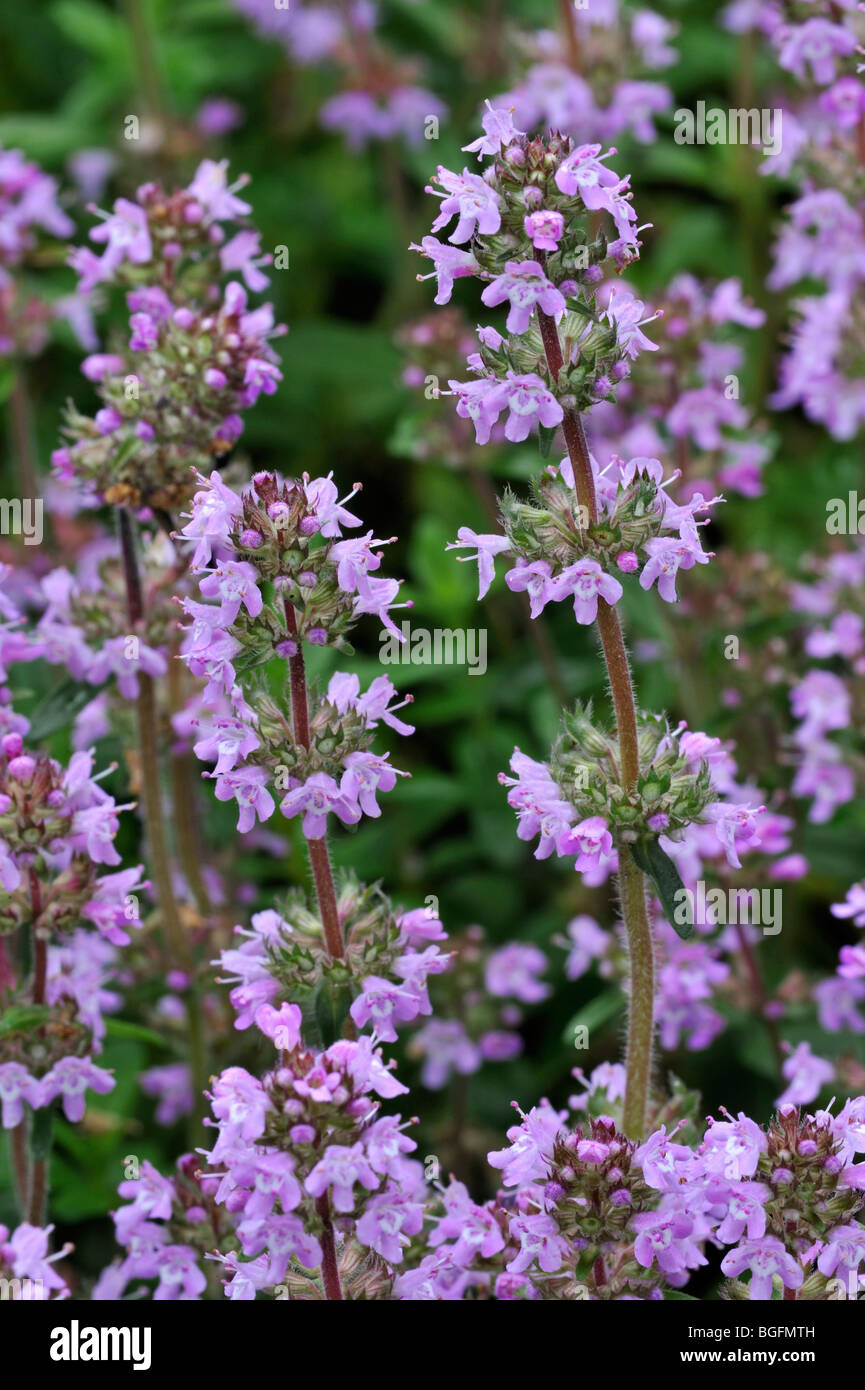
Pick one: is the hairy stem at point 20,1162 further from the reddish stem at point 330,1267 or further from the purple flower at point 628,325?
→ the purple flower at point 628,325

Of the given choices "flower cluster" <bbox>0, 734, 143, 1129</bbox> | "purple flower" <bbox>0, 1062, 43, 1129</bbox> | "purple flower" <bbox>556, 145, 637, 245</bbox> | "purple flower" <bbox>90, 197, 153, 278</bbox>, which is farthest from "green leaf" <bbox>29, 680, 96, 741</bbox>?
"purple flower" <bbox>556, 145, 637, 245</bbox>

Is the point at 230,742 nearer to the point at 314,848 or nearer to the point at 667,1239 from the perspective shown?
the point at 314,848

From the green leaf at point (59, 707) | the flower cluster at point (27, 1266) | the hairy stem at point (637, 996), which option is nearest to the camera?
the flower cluster at point (27, 1266)

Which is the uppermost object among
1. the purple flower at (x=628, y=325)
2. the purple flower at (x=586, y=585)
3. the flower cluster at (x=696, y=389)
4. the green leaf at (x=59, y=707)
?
the flower cluster at (x=696, y=389)

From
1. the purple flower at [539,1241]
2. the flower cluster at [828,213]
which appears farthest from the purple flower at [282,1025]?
the flower cluster at [828,213]

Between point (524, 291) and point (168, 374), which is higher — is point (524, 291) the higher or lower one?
the lower one

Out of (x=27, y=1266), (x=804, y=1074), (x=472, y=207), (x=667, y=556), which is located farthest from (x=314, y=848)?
(x=804, y=1074)

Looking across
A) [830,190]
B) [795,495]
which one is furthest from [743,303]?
[795,495]
